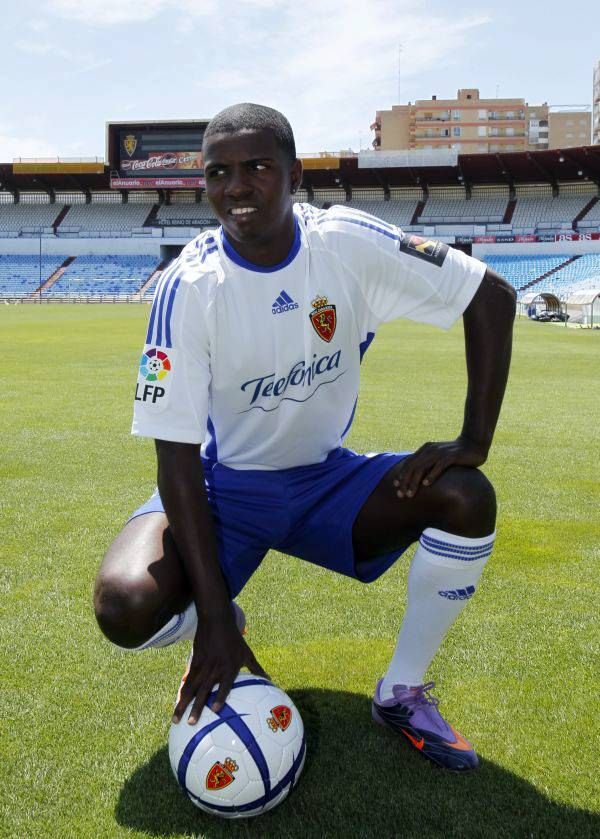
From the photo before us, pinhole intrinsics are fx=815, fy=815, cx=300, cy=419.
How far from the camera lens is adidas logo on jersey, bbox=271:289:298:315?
106 inches

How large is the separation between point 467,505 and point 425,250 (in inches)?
34.9

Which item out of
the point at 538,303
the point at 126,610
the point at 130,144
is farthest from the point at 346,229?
the point at 130,144

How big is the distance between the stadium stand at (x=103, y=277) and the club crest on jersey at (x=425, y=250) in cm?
5293

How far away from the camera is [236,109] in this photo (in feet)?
8.37

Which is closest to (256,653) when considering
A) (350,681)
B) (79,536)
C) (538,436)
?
(350,681)

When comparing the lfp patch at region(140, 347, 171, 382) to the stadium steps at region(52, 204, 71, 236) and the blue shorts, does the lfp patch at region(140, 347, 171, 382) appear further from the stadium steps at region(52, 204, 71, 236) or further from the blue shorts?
the stadium steps at region(52, 204, 71, 236)

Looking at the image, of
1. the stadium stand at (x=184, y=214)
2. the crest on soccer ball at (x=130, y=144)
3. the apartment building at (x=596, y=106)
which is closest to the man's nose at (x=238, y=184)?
the stadium stand at (x=184, y=214)

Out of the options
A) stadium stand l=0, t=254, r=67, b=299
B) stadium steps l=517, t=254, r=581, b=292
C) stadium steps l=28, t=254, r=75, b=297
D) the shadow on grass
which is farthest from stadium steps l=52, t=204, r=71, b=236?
the shadow on grass

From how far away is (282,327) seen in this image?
106 inches

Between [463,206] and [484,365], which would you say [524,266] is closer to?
[463,206]

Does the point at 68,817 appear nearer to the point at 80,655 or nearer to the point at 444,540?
the point at 80,655

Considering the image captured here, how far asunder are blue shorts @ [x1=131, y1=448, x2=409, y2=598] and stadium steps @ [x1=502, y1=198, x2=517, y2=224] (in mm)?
58344

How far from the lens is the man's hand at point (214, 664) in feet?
7.45

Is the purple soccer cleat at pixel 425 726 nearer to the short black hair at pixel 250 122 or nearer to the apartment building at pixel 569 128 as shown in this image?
the short black hair at pixel 250 122
